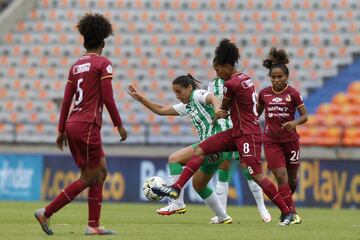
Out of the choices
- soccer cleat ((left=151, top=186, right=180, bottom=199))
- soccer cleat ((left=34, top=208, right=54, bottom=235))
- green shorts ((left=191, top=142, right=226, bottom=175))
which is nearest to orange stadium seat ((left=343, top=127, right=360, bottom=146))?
green shorts ((left=191, top=142, right=226, bottom=175))

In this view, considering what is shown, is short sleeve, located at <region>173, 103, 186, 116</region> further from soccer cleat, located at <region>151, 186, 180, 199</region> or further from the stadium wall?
the stadium wall

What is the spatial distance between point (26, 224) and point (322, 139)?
1219cm

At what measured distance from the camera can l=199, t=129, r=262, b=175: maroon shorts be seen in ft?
38.1

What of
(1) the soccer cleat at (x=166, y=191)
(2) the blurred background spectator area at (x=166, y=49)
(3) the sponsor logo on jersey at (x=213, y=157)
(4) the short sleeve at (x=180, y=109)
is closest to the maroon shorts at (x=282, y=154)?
(3) the sponsor logo on jersey at (x=213, y=157)

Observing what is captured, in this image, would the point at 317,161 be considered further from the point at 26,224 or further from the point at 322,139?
the point at 26,224

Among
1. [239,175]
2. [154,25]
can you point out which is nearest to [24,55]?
[154,25]

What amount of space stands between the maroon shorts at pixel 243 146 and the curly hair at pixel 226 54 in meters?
0.90

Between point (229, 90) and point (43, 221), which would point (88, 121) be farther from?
point (229, 90)

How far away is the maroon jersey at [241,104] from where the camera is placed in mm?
11633

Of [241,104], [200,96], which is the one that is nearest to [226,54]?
[241,104]

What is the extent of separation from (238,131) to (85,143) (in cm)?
248

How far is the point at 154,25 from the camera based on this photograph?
28.5m

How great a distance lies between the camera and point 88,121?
988cm

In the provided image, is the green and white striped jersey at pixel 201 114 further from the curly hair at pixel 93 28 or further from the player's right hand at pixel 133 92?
the curly hair at pixel 93 28
